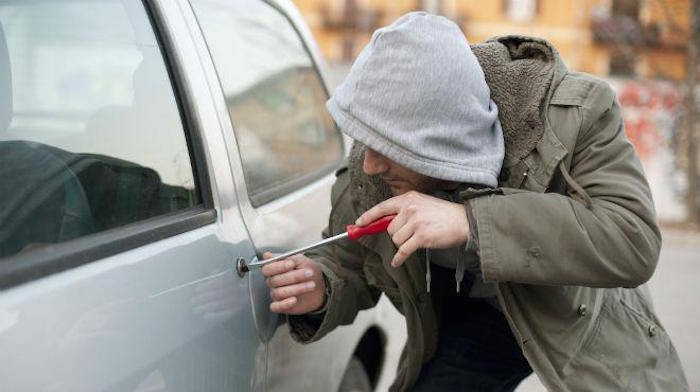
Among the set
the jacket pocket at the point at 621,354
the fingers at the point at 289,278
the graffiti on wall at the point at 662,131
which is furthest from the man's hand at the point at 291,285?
the graffiti on wall at the point at 662,131

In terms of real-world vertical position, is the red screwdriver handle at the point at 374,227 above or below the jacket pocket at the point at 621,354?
above

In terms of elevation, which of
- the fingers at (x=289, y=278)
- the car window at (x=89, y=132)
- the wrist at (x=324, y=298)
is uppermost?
the car window at (x=89, y=132)

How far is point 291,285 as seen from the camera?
6.23 feet

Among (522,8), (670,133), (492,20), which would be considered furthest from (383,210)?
(522,8)

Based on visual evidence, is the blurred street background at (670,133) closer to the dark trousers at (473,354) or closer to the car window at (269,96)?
the dark trousers at (473,354)

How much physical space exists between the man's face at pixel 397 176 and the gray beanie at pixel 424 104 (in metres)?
0.09

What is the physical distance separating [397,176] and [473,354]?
0.61 m

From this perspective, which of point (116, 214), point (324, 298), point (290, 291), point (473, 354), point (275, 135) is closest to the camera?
point (116, 214)

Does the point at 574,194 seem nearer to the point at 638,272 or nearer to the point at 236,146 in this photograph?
the point at 638,272

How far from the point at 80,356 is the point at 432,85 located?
80 centimetres

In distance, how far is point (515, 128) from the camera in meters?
1.78

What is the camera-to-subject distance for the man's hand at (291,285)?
1.89m

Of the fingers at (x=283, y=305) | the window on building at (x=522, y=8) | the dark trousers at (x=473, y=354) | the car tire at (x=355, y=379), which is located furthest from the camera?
the window on building at (x=522, y=8)

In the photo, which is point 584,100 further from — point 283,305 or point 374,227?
point 283,305
